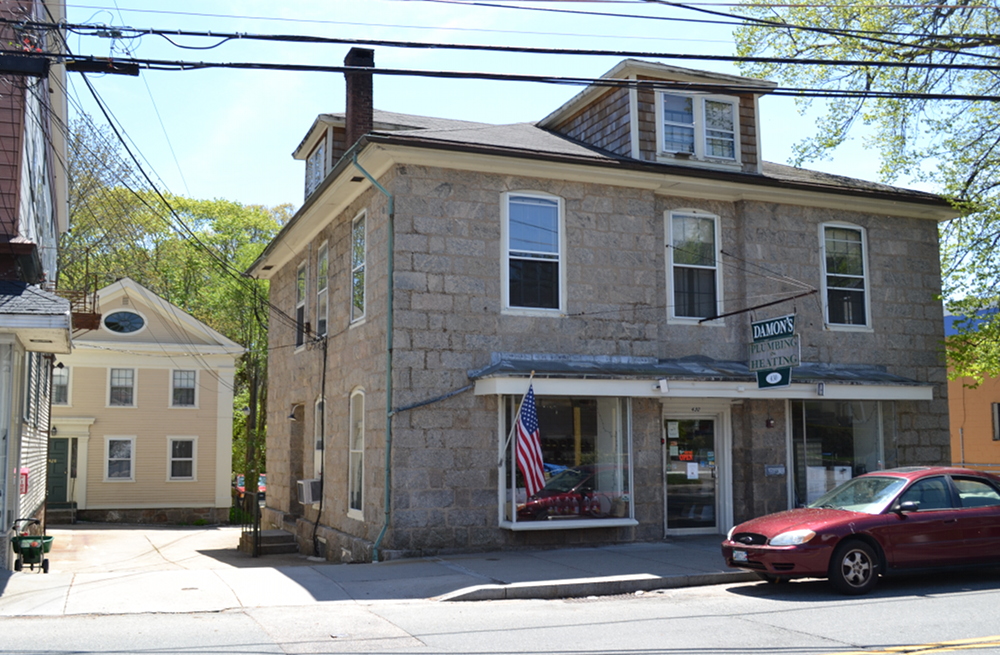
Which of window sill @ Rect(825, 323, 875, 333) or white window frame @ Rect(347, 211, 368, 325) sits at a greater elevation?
white window frame @ Rect(347, 211, 368, 325)

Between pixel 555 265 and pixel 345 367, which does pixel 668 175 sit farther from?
pixel 345 367

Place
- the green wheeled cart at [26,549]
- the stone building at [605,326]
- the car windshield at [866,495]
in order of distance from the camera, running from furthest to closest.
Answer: the stone building at [605,326] → the green wheeled cart at [26,549] → the car windshield at [866,495]

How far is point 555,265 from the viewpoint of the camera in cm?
1530

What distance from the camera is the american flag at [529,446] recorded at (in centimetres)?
1384

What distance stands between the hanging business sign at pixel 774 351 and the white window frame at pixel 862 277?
2.68 metres

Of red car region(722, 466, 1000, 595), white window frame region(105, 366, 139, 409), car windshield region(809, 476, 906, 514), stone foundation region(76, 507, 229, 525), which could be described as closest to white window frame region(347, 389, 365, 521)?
red car region(722, 466, 1000, 595)

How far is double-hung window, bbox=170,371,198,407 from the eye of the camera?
32.0 m

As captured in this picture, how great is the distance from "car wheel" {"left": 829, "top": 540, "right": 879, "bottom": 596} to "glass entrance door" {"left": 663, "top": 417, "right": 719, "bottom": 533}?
17.8ft

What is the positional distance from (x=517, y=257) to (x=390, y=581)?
228 inches

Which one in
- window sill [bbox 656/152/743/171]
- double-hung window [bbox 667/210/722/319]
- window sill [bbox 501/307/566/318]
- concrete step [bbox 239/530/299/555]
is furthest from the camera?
concrete step [bbox 239/530/299/555]

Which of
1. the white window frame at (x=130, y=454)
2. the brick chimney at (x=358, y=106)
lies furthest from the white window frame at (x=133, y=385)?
the brick chimney at (x=358, y=106)

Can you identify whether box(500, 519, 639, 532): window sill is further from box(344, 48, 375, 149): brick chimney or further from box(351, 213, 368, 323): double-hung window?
box(344, 48, 375, 149): brick chimney

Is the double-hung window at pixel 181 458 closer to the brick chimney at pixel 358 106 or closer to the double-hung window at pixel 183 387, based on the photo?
the double-hung window at pixel 183 387

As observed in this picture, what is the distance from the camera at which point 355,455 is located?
16031 mm
